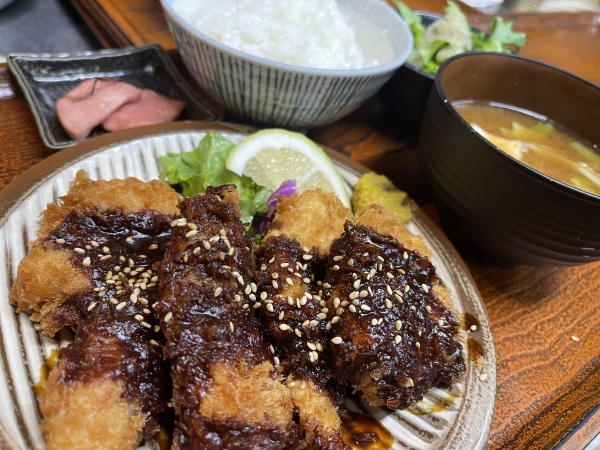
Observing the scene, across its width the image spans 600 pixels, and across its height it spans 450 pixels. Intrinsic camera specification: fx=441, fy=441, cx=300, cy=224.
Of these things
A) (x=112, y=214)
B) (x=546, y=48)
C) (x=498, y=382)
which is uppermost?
(x=546, y=48)

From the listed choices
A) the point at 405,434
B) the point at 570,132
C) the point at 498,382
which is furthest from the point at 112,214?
the point at 570,132

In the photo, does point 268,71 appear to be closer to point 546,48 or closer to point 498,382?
point 498,382

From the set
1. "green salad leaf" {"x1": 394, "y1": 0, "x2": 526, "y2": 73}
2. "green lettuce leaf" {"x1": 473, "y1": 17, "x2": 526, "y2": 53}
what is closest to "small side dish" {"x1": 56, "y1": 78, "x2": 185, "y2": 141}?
"green salad leaf" {"x1": 394, "y1": 0, "x2": 526, "y2": 73}

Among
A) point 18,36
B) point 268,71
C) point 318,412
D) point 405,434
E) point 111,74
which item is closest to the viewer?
point 318,412

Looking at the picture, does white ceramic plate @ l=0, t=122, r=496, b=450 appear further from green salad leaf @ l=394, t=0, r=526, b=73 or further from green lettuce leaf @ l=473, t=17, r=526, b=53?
green lettuce leaf @ l=473, t=17, r=526, b=53

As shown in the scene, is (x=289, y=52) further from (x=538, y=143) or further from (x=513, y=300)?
(x=513, y=300)

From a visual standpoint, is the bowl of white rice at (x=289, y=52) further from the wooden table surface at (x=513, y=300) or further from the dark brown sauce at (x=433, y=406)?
the dark brown sauce at (x=433, y=406)

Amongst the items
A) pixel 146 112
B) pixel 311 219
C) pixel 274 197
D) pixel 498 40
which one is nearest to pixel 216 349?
pixel 311 219
